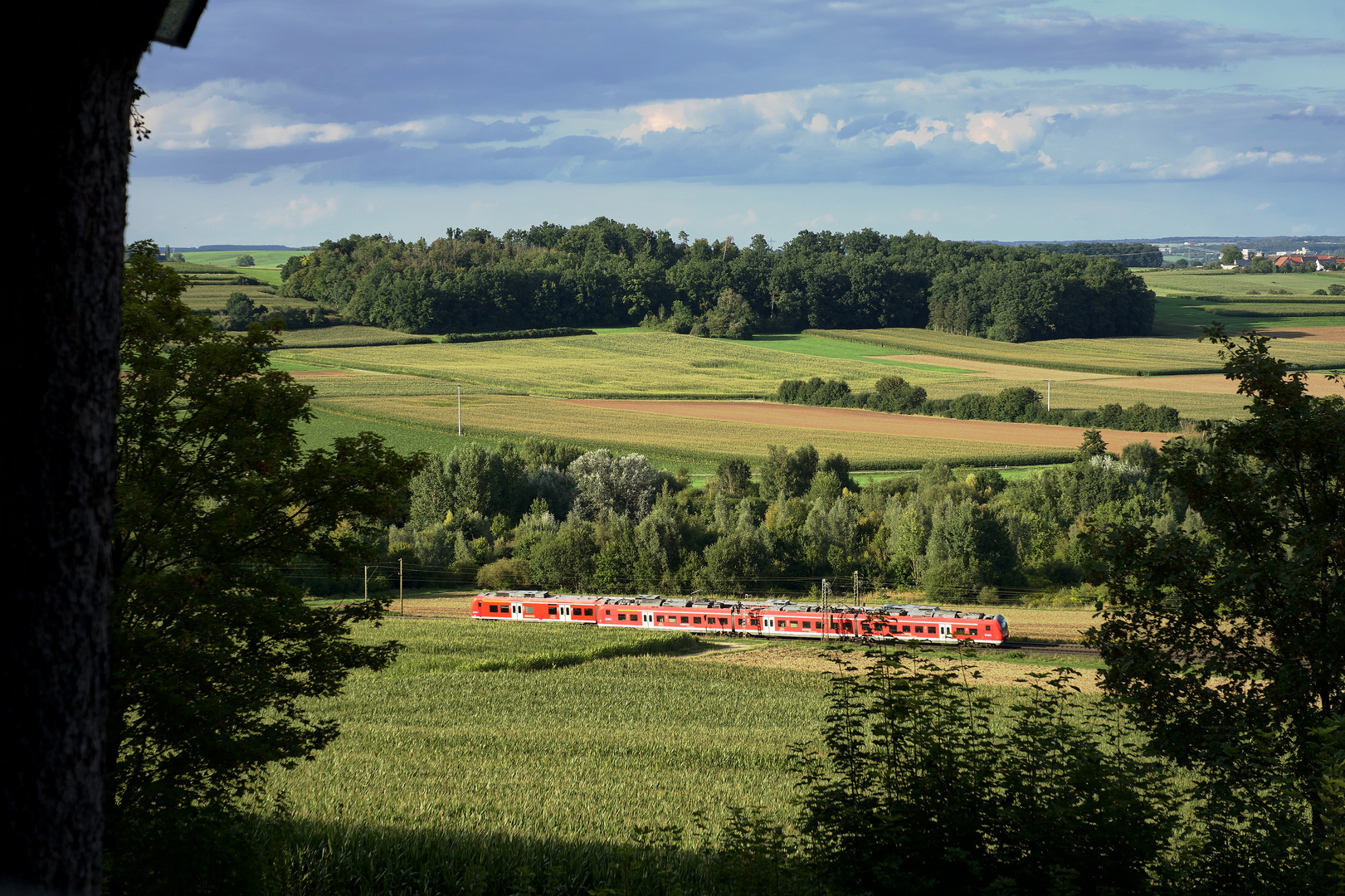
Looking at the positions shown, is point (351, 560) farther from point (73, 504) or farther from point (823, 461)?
point (823, 461)

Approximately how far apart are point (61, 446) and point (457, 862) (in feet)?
35.6

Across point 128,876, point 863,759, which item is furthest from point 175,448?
point 863,759

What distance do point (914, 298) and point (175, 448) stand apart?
14003 cm

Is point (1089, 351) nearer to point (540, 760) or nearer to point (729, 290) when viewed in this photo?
point (729, 290)

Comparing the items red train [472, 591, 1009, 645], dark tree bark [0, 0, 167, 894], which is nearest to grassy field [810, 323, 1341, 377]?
red train [472, 591, 1009, 645]

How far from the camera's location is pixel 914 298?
479ft

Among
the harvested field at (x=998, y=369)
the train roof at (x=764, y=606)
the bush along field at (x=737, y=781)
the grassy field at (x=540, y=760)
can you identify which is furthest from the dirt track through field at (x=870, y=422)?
the bush along field at (x=737, y=781)

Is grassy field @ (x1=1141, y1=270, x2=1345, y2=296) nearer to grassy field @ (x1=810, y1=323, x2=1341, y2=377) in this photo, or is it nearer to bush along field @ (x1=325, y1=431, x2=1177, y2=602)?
grassy field @ (x1=810, y1=323, x2=1341, y2=377)

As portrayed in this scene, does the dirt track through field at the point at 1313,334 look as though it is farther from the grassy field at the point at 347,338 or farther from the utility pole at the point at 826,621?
the grassy field at the point at 347,338

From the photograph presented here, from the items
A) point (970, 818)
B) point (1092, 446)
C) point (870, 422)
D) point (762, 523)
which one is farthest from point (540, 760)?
point (870, 422)

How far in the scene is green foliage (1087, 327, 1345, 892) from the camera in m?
11.8

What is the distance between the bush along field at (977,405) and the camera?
84.2 meters

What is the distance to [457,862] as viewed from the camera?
13.5 m

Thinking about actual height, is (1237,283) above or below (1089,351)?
above
